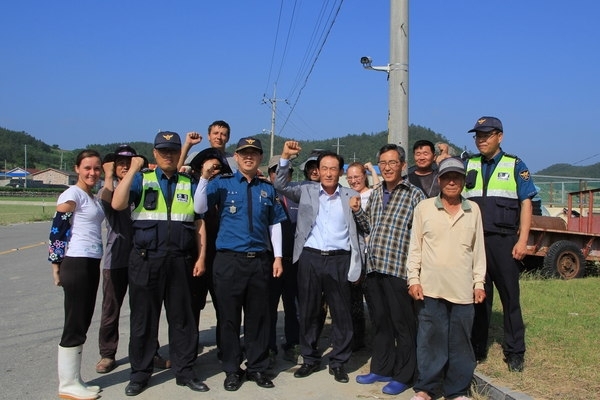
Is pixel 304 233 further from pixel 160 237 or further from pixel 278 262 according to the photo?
pixel 160 237

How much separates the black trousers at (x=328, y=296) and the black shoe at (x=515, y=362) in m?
1.39

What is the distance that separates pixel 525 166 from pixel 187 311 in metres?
3.24

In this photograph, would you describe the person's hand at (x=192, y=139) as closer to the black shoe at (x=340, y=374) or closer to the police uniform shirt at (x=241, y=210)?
the police uniform shirt at (x=241, y=210)

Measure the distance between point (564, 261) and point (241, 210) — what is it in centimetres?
775

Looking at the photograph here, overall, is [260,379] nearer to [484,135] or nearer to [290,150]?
[290,150]

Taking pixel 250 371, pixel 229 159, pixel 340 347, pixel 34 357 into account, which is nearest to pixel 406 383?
pixel 340 347

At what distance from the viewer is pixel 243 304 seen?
4.92m

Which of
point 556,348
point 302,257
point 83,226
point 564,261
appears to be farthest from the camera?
point 564,261

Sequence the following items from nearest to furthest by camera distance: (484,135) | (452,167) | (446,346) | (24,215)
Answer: (452,167) < (446,346) < (484,135) < (24,215)

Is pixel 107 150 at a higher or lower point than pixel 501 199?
higher

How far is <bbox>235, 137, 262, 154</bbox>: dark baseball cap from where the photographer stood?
4.88 meters

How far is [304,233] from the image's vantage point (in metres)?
5.14

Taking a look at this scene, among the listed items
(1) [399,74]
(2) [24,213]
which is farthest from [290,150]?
(2) [24,213]

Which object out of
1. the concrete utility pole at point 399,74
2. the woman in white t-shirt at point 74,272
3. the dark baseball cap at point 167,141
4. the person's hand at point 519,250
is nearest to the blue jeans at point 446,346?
the person's hand at point 519,250
